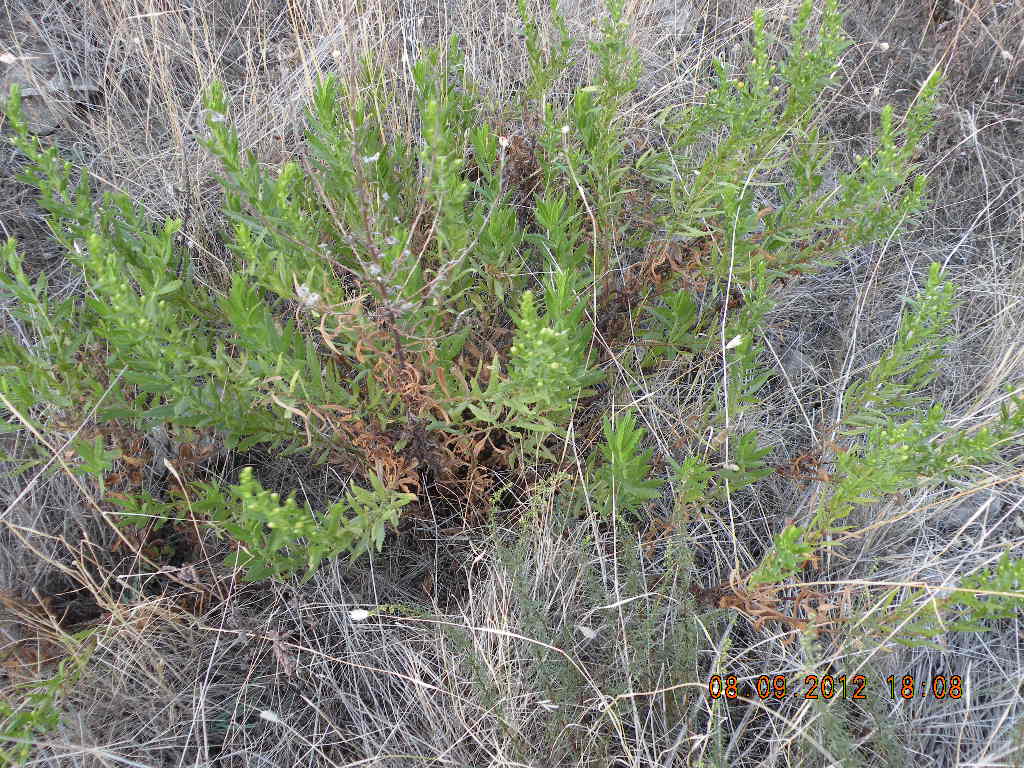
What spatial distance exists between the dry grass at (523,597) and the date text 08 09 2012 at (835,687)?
33 mm

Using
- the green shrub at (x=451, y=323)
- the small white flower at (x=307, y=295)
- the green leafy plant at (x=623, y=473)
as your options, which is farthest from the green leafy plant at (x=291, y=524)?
the green leafy plant at (x=623, y=473)

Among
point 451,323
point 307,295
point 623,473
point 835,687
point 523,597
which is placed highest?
point 307,295

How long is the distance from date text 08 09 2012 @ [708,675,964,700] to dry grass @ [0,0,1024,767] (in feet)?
0.11

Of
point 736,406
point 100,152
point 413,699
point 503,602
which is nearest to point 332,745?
point 413,699

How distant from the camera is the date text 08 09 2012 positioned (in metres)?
2.16

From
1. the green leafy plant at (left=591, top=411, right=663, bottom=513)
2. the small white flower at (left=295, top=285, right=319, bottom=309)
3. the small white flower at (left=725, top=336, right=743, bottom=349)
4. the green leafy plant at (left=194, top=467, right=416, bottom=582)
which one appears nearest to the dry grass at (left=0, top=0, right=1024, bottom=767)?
the green leafy plant at (left=591, top=411, right=663, bottom=513)

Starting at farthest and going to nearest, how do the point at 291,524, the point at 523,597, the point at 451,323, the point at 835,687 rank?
the point at 451,323 < the point at 523,597 < the point at 835,687 < the point at 291,524

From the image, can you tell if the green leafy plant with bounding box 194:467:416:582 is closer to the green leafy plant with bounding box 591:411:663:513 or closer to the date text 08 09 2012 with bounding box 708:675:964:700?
the green leafy plant with bounding box 591:411:663:513

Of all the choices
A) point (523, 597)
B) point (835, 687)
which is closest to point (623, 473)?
point (523, 597)

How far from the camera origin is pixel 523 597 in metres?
2.33

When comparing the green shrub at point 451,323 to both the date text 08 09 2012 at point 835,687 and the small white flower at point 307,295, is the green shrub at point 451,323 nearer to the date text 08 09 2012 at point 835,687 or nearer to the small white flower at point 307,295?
the small white flower at point 307,295

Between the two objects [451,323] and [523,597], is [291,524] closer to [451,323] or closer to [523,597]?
[523,597]

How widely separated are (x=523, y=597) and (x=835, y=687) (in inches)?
38.0

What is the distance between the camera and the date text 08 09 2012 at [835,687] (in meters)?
2.16
